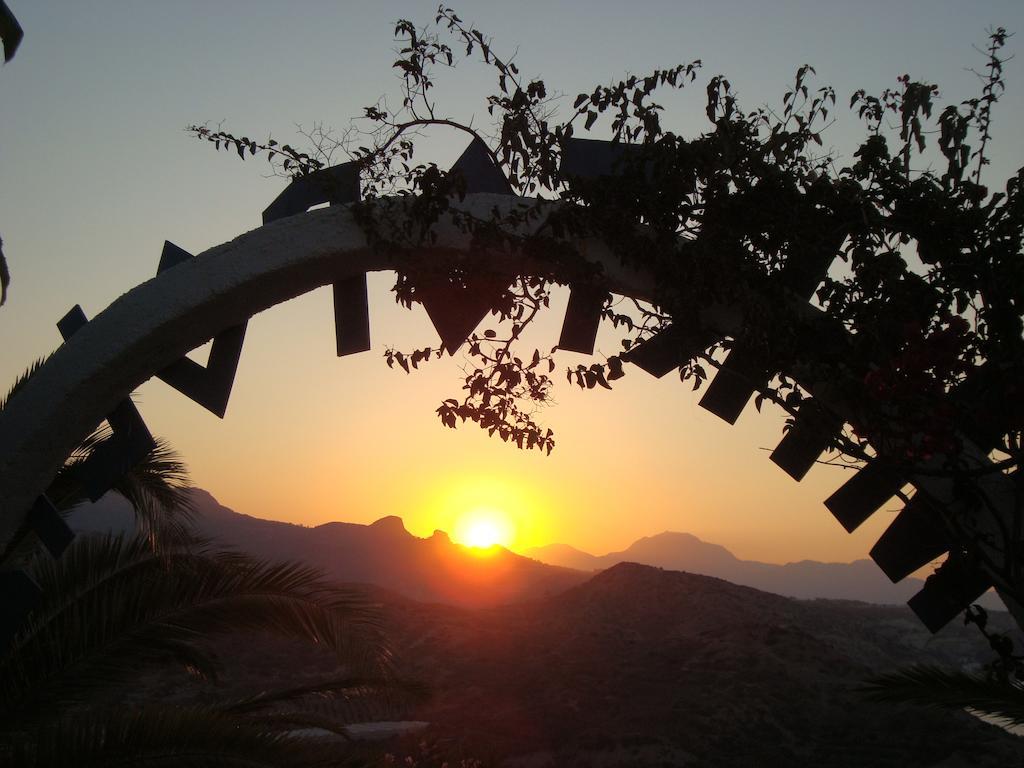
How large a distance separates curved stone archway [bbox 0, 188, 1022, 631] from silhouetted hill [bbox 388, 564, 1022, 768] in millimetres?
10853

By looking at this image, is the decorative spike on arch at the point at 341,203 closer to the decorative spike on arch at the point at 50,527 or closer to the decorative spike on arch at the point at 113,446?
the decorative spike on arch at the point at 113,446

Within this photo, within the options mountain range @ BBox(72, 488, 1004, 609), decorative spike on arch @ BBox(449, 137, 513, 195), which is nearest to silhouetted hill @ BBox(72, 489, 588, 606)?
mountain range @ BBox(72, 488, 1004, 609)

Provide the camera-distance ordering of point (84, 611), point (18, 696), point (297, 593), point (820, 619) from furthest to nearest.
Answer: point (820, 619) < point (297, 593) < point (84, 611) < point (18, 696)

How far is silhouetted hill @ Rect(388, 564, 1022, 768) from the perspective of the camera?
14141 millimetres

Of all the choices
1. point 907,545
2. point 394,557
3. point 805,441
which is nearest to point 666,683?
point 907,545

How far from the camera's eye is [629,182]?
4125mm

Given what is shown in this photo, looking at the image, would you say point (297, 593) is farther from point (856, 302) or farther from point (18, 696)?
point (856, 302)

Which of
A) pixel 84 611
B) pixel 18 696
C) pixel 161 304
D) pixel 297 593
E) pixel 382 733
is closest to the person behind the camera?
pixel 161 304

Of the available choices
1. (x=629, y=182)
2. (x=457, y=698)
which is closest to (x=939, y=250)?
(x=629, y=182)

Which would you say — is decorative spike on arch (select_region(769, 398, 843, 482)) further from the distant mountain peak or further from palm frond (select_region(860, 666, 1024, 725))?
the distant mountain peak

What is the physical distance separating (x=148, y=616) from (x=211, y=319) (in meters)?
2.19

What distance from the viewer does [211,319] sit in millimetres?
3896

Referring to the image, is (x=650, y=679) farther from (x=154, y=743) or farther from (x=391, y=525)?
(x=391, y=525)

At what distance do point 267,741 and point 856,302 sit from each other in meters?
3.64
